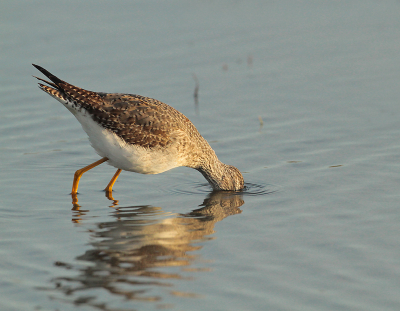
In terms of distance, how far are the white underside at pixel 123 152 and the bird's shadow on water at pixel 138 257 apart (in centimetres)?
80

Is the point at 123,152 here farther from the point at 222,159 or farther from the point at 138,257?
the point at 222,159

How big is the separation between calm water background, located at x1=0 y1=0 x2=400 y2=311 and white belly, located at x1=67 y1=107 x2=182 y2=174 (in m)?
0.69

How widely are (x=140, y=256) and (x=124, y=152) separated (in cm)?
282

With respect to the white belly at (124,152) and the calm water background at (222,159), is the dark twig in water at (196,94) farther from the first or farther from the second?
the white belly at (124,152)

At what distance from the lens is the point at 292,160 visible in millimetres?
13703

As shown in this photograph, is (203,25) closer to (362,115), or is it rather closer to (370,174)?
(362,115)

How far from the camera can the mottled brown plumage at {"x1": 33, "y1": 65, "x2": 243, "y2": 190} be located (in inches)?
458

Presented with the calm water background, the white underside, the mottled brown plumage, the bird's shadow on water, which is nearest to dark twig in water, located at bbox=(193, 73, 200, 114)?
the calm water background

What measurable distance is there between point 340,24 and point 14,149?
1241 cm

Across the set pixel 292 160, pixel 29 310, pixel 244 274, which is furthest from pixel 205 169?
pixel 29 310

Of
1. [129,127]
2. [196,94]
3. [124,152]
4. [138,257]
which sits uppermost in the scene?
[196,94]

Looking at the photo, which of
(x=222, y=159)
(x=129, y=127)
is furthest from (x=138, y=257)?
(x=222, y=159)

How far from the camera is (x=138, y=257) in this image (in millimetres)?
9266

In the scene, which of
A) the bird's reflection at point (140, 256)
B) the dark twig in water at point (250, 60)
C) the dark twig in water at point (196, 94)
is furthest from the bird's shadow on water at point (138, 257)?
the dark twig in water at point (250, 60)
